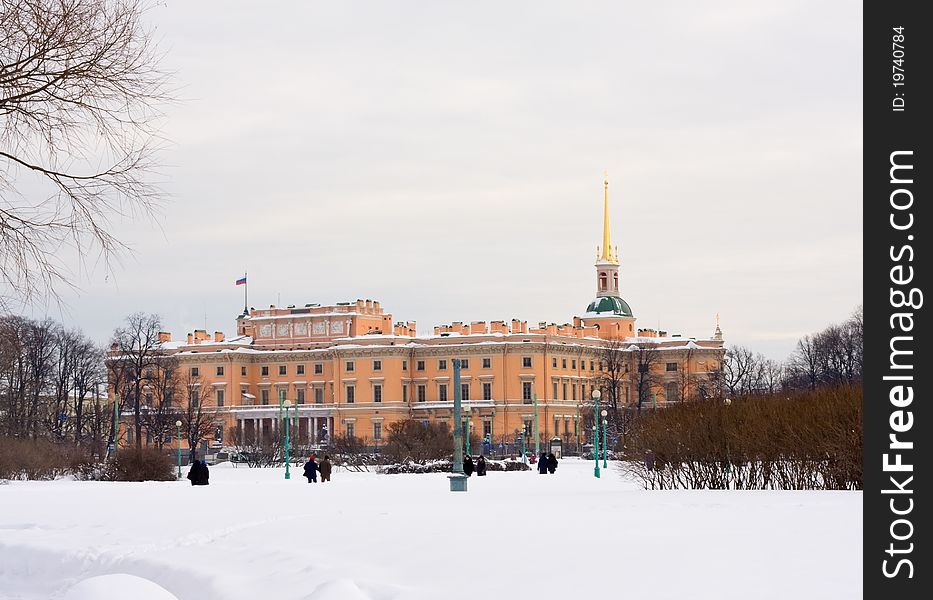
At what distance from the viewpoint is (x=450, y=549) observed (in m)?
19.4

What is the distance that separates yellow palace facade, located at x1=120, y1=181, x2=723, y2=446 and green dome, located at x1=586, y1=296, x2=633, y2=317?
2.09 ft

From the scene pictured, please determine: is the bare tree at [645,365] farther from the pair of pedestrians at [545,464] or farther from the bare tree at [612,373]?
the pair of pedestrians at [545,464]

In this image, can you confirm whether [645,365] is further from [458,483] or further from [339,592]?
[339,592]

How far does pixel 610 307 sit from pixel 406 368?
23369 millimetres

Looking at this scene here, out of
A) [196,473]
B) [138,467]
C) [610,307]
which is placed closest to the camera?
[196,473]

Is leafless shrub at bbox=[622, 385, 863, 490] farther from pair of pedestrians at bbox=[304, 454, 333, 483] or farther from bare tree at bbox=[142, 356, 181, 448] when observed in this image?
bare tree at bbox=[142, 356, 181, 448]

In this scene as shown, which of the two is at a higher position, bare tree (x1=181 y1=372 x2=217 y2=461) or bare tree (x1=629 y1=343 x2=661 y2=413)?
bare tree (x1=629 y1=343 x2=661 y2=413)

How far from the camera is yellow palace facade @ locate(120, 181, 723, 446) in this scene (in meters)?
144

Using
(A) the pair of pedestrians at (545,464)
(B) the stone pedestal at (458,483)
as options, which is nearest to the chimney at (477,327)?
(A) the pair of pedestrians at (545,464)

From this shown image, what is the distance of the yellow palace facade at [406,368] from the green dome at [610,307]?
64 centimetres

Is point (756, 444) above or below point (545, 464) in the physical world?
above

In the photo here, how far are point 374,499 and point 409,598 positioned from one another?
16.7 meters

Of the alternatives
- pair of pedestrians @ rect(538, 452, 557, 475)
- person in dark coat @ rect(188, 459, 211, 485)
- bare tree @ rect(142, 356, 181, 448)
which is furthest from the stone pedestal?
bare tree @ rect(142, 356, 181, 448)

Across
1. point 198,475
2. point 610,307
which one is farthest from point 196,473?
point 610,307
